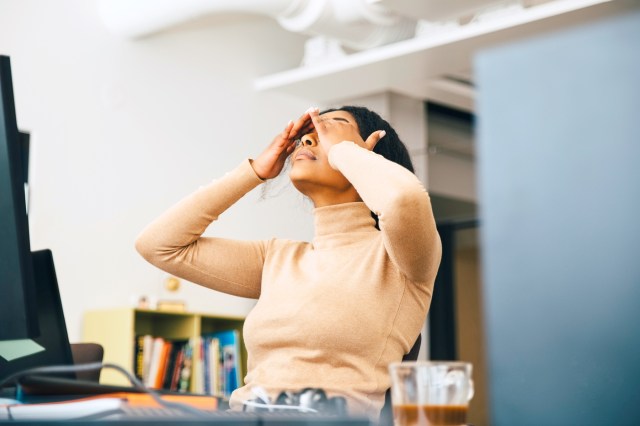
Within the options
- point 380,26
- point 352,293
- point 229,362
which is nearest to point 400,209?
point 352,293

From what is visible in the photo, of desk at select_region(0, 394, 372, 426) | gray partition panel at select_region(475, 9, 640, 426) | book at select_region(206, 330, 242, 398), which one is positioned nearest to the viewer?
gray partition panel at select_region(475, 9, 640, 426)

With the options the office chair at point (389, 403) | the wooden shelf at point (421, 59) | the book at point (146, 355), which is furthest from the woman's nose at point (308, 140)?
the wooden shelf at point (421, 59)

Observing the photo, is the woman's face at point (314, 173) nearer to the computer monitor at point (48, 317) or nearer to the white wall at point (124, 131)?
the computer monitor at point (48, 317)

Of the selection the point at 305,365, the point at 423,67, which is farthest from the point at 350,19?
the point at 305,365

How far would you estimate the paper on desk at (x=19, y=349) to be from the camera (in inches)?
42.1

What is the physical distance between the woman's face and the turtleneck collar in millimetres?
34

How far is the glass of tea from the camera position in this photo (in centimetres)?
78

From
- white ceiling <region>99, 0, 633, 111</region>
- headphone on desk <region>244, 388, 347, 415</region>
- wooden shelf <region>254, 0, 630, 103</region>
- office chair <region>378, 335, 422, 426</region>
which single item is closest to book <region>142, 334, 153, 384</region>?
white ceiling <region>99, 0, 633, 111</region>

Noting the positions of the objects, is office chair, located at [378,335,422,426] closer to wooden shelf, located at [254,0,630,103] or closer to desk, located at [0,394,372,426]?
desk, located at [0,394,372,426]

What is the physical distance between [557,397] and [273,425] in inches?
10.6

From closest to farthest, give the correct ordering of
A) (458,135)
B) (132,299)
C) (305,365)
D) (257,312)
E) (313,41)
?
(305,365)
(257,312)
(132,299)
(313,41)
(458,135)

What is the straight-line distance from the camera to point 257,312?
163 cm

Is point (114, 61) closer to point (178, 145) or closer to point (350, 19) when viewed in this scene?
point (178, 145)

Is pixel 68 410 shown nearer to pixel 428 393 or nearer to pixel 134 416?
pixel 134 416
